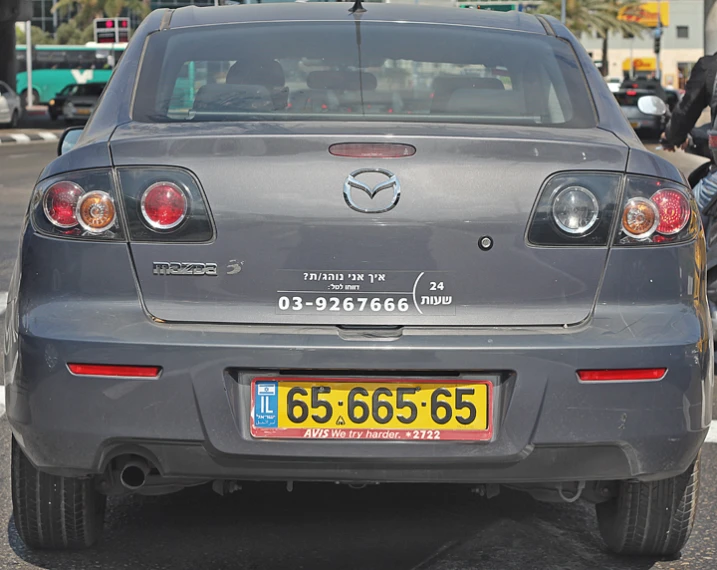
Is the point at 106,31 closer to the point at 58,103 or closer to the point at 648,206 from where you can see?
the point at 58,103

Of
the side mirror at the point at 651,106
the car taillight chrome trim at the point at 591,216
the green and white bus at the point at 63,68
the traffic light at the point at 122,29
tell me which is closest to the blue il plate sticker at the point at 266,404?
the car taillight chrome trim at the point at 591,216

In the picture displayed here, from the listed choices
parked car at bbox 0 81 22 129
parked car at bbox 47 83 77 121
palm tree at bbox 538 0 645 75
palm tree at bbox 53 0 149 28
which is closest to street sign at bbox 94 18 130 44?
parked car at bbox 47 83 77 121

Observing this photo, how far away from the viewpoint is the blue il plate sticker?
9.25 feet

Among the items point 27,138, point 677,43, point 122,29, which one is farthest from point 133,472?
point 677,43

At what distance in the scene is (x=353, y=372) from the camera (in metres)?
2.82

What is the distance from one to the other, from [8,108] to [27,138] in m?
4.97

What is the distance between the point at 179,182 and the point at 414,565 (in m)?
1.15

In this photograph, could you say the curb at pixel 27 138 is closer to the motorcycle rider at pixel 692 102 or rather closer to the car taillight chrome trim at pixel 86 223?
the motorcycle rider at pixel 692 102

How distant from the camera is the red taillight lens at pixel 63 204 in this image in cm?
294

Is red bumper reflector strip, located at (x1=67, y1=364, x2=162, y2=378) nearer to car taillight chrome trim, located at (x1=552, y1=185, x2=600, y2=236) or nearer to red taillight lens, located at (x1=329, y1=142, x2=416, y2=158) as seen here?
red taillight lens, located at (x1=329, y1=142, x2=416, y2=158)

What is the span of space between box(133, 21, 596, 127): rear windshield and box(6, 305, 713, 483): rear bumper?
27.0 inches

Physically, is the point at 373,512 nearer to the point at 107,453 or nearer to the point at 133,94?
the point at 107,453

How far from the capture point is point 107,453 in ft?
9.49

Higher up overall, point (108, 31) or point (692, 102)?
point (692, 102)
